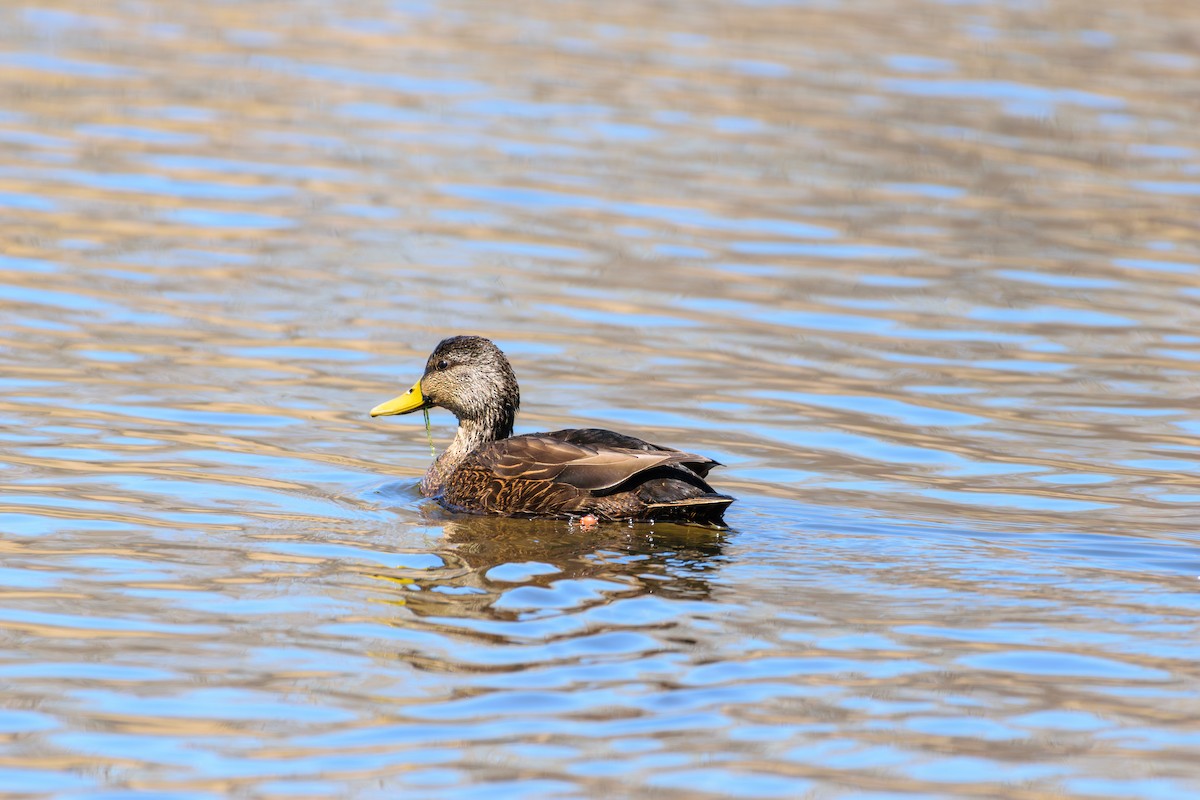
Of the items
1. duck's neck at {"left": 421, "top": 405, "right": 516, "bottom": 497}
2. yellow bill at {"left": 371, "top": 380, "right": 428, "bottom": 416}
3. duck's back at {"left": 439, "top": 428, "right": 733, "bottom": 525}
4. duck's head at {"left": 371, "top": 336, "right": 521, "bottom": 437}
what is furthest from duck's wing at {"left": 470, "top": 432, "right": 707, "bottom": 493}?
yellow bill at {"left": 371, "top": 380, "right": 428, "bottom": 416}

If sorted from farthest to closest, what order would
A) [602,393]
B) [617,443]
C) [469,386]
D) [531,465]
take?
[602,393] < [469,386] < [531,465] < [617,443]

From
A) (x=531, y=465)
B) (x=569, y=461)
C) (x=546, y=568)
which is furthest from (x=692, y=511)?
(x=546, y=568)

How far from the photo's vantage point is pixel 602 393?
1257 centimetres

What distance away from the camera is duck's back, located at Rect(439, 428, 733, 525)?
9289 millimetres

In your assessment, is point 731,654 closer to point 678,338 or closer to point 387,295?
point 678,338

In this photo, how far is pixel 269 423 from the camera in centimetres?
1152

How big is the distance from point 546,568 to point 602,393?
13.6 feet

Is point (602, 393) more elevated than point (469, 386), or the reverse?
point (469, 386)

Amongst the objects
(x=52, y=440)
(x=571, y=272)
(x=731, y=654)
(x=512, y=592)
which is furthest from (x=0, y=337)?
(x=731, y=654)

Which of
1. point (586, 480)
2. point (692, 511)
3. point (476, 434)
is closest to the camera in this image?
point (692, 511)

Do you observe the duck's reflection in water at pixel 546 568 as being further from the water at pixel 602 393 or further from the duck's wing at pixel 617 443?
the duck's wing at pixel 617 443

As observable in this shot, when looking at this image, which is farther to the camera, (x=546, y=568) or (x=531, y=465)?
(x=531, y=465)

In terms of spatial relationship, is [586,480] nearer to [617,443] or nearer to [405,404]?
[617,443]

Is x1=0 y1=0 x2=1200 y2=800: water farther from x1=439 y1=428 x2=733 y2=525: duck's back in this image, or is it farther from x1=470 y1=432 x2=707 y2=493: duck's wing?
x1=470 y1=432 x2=707 y2=493: duck's wing
